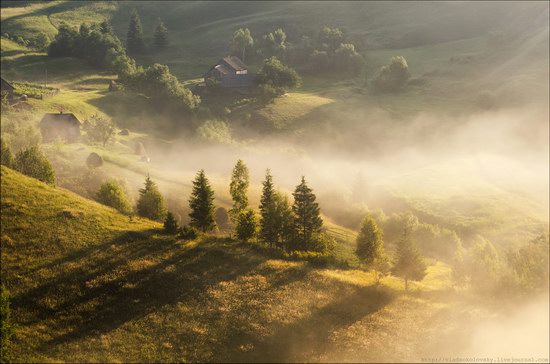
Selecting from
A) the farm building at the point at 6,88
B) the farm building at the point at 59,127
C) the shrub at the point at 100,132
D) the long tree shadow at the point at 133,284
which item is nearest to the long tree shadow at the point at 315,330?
the long tree shadow at the point at 133,284

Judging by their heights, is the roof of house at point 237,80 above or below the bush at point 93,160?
above

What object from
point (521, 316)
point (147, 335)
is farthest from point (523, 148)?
point (147, 335)

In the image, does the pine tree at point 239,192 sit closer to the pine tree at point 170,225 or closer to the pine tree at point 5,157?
the pine tree at point 170,225

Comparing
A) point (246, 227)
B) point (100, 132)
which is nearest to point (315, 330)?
point (246, 227)

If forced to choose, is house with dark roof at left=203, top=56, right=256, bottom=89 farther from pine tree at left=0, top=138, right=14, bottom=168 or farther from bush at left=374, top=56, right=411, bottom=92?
pine tree at left=0, top=138, right=14, bottom=168

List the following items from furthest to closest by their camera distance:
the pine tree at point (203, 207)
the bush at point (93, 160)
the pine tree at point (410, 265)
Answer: the bush at point (93, 160) < the pine tree at point (203, 207) < the pine tree at point (410, 265)

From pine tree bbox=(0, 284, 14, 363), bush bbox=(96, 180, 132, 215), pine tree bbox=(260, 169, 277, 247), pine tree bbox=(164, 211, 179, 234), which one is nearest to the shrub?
bush bbox=(96, 180, 132, 215)

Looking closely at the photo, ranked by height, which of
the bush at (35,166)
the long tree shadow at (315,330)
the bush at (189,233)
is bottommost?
the long tree shadow at (315,330)

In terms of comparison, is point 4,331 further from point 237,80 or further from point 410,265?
point 237,80
